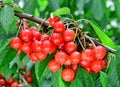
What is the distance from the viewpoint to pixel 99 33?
1.34 meters

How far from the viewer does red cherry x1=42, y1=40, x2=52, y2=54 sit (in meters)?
1.21

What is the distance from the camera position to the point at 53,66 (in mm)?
1232

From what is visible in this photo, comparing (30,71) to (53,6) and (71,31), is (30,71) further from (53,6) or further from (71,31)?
(71,31)

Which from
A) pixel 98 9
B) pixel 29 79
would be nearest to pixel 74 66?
pixel 29 79

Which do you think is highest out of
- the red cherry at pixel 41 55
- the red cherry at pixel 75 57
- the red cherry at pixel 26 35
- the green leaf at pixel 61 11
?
the green leaf at pixel 61 11

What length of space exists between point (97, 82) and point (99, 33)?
7.5 inches

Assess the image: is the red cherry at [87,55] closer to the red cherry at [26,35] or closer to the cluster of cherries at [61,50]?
the cluster of cherries at [61,50]

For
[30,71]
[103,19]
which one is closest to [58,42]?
[30,71]

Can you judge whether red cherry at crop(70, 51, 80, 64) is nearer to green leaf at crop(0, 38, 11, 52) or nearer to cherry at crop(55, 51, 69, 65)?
cherry at crop(55, 51, 69, 65)

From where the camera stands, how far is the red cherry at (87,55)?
1.18 m

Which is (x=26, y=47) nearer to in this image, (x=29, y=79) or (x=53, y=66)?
(x=53, y=66)

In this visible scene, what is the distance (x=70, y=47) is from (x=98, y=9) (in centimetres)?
147

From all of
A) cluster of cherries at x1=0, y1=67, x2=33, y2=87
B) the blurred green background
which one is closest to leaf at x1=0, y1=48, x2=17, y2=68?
the blurred green background

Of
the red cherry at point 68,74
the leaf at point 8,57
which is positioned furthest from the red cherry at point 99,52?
the leaf at point 8,57
